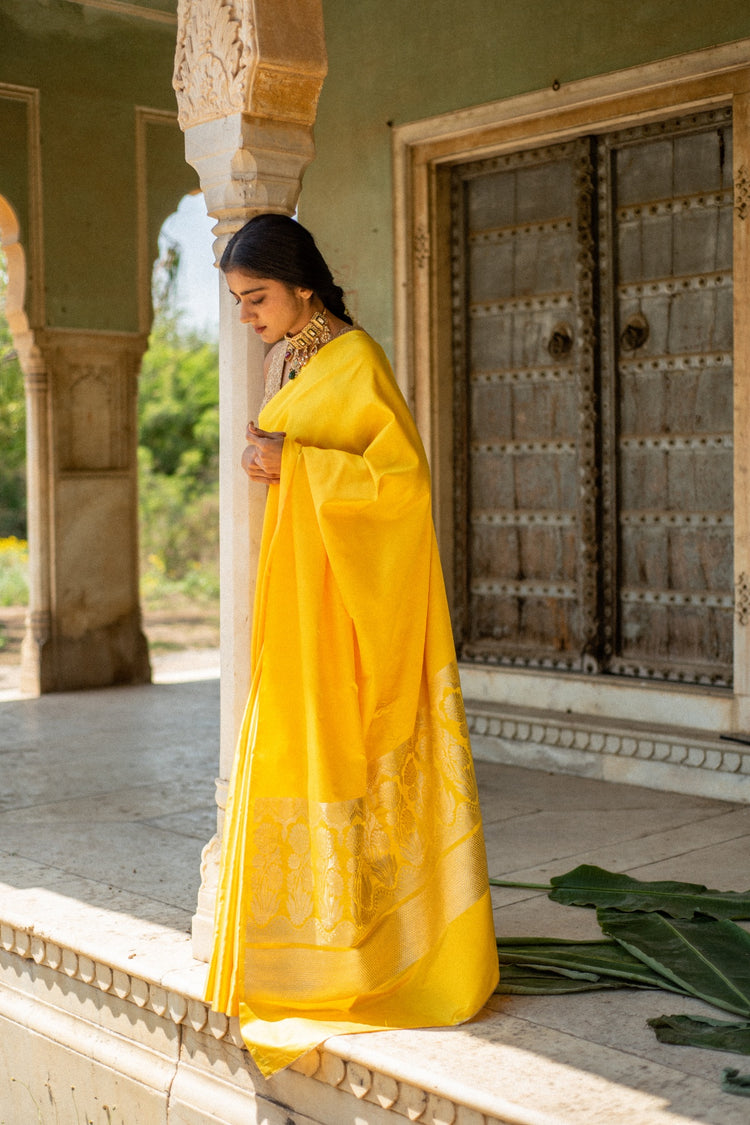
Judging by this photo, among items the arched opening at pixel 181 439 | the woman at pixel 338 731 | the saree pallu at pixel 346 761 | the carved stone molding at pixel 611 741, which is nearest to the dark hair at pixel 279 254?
the woman at pixel 338 731

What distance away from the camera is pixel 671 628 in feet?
19.1

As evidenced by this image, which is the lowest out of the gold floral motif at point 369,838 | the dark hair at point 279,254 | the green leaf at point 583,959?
the green leaf at point 583,959

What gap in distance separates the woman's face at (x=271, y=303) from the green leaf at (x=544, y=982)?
1597 mm

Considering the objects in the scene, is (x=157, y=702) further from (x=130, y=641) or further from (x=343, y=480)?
(x=343, y=480)

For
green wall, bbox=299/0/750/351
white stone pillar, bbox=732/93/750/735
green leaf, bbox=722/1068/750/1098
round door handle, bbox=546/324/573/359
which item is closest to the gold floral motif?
green leaf, bbox=722/1068/750/1098

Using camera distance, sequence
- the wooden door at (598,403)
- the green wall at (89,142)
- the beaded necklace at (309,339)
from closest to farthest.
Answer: the beaded necklace at (309,339)
the wooden door at (598,403)
the green wall at (89,142)

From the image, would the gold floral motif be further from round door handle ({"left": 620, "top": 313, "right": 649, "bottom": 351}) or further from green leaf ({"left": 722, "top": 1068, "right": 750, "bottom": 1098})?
round door handle ({"left": 620, "top": 313, "right": 649, "bottom": 351})

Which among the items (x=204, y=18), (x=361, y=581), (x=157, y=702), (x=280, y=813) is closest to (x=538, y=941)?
(x=280, y=813)

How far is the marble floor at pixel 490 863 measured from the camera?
2643 millimetres

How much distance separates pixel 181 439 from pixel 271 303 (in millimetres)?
20951

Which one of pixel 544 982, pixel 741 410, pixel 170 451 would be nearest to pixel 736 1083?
pixel 544 982

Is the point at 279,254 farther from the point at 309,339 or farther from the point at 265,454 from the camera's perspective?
the point at 265,454

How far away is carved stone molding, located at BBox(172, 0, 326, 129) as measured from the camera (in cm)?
316

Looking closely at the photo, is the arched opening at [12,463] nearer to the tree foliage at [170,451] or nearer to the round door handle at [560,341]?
the tree foliage at [170,451]
